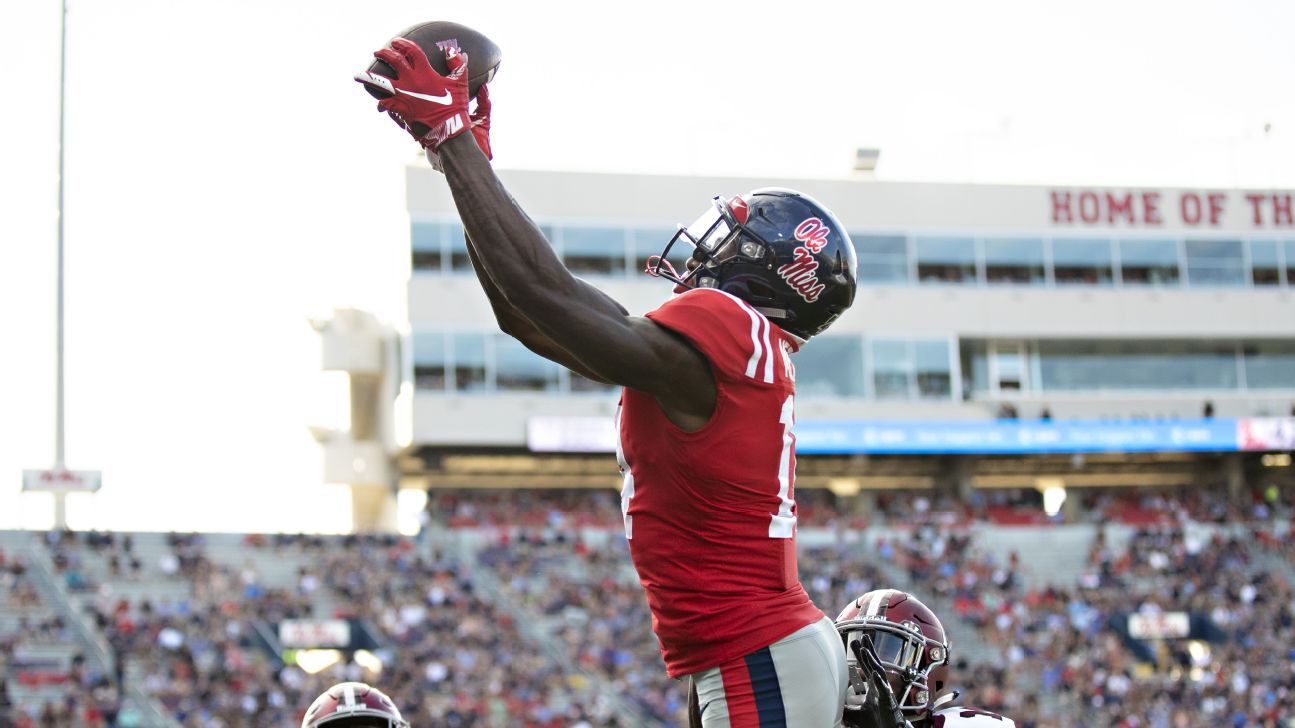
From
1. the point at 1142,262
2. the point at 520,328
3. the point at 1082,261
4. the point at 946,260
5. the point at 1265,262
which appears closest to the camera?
the point at 520,328

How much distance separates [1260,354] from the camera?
136ft

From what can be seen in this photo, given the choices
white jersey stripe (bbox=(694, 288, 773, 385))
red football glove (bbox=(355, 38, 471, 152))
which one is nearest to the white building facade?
white jersey stripe (bbox=(694, 288, 773, 385))

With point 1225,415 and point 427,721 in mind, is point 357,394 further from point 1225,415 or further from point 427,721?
point 1225,415

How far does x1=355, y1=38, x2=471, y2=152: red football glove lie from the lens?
10.9 ft

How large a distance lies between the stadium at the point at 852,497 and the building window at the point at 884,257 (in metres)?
0.08

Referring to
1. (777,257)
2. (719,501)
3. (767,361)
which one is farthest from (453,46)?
(719,501)

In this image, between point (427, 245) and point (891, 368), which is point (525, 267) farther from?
point (891, 368)

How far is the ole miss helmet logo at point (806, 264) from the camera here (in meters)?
3.70

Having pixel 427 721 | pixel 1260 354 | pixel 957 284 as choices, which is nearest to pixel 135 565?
pixel 427 721

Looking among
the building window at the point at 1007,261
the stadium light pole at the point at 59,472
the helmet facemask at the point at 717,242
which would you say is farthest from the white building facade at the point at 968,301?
the helmet facemask at the point at 717,242

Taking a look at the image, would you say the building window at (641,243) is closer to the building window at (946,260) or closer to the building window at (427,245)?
the building window at (427,245)

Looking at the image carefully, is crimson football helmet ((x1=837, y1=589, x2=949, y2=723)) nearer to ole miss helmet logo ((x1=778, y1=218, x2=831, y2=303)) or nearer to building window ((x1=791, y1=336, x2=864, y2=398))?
ole miss helmet logo ((x1=778, y1=218, x2=831, y2=303))

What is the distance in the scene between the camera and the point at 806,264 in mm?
3707

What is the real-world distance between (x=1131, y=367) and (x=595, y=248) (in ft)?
47.1
